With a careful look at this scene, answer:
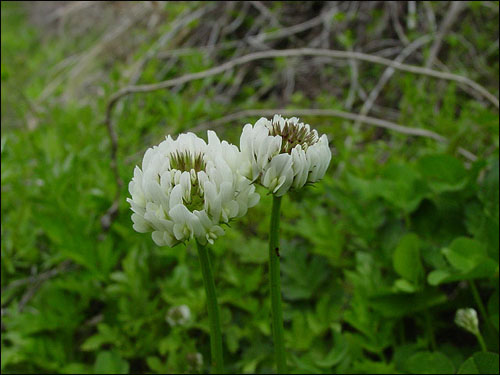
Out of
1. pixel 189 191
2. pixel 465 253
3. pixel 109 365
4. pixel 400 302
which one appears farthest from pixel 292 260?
pixel 189 191

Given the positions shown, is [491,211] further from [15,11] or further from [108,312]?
[15,11]

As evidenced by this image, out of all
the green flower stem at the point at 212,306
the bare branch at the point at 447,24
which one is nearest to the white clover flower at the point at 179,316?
the green flower stem at the point at 212,306

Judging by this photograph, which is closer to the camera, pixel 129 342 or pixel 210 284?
pixel 210 284

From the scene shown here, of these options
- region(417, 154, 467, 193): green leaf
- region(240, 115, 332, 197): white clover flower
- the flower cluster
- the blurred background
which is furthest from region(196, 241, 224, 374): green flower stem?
region(417, 154, 467, 193): green leaf

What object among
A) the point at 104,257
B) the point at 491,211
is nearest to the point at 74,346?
the point at 104,257

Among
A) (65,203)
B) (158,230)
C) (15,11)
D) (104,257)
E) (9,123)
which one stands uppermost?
(15,11)

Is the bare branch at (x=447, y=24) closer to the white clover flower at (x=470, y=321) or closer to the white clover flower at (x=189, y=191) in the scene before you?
the white clover flower at (x=470, y=321)
